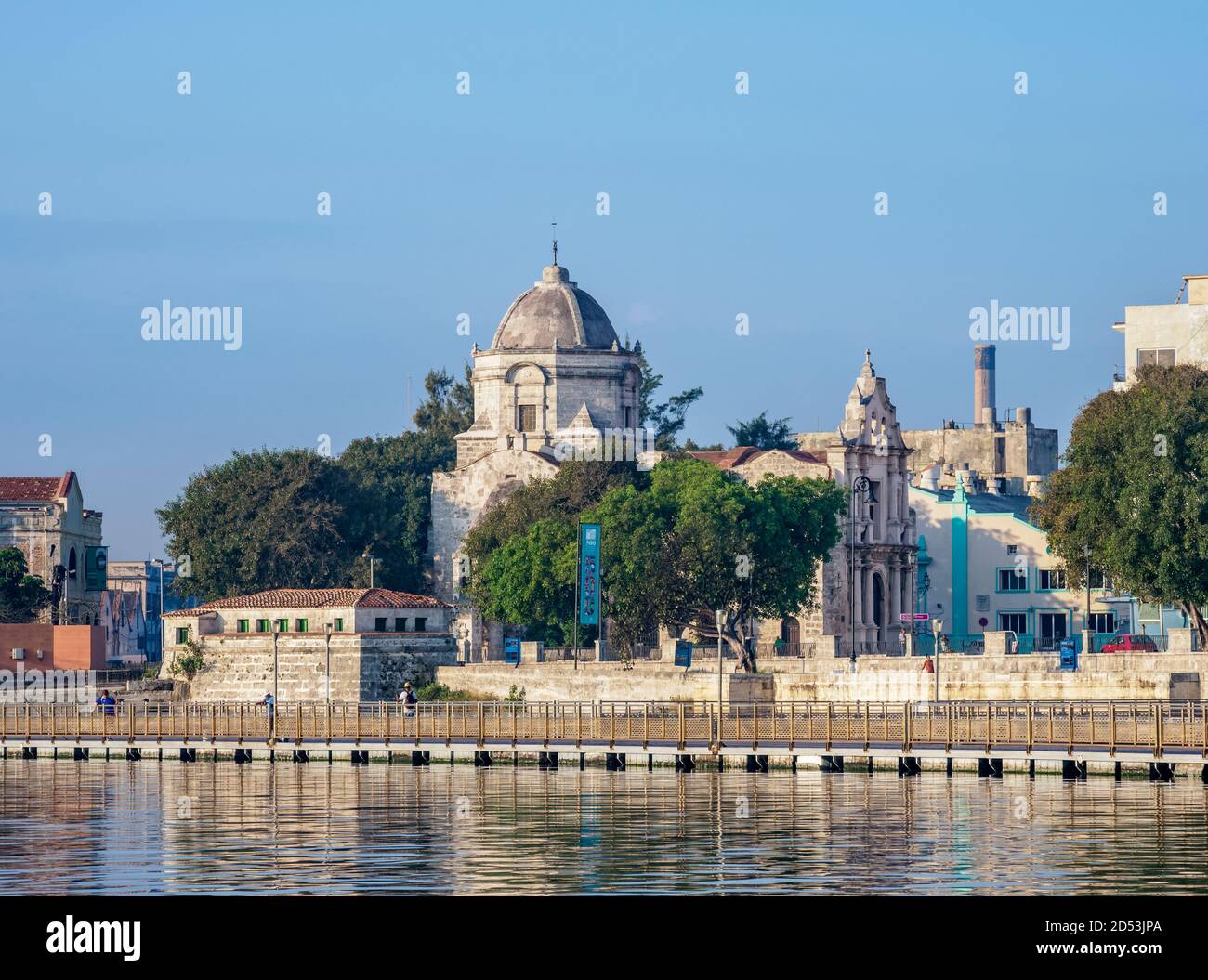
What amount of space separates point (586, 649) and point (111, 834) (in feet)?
164

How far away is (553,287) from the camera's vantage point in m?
118

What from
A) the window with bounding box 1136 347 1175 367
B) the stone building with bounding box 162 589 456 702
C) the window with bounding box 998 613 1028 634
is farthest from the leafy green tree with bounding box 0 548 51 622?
the window with bounding box 1136 347 1175 367

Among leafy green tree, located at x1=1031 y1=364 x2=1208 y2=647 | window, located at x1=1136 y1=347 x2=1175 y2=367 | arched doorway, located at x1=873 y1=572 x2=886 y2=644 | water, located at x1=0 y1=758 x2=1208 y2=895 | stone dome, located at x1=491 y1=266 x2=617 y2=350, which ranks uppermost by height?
stone dome, located at x1=491 y1=266 x2=617 y2=350

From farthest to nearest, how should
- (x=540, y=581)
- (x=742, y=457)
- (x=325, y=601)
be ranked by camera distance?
(x=742, y=457)
(x=540, y=581)
(x=325, y=601)

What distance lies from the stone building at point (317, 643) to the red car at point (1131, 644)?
2519cm

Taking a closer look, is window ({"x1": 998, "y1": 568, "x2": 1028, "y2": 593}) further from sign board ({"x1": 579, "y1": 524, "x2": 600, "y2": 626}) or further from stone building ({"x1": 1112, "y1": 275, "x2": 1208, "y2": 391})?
sign board ({"x1": 579, "y1": 524, "x2": 600, "y2": 626})

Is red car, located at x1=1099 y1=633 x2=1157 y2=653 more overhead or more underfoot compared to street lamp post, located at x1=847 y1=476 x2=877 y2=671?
more underfoot

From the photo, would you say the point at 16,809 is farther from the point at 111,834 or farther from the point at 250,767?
the point at 250,767

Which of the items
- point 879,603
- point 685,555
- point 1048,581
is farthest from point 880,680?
point 1048,581

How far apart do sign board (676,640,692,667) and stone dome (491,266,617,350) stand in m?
31.9

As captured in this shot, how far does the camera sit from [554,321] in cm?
11638

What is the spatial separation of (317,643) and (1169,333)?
115ft

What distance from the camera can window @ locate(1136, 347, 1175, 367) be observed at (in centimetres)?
9350

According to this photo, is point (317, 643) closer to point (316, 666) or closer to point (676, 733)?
point (316, 666)
